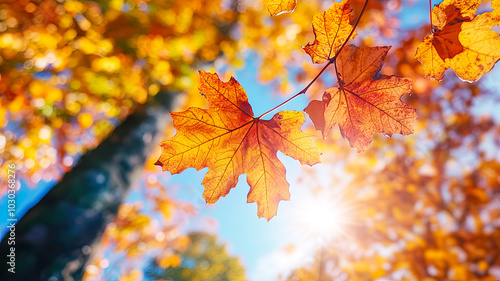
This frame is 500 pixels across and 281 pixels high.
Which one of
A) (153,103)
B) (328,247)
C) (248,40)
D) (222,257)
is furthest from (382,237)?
(222,257)

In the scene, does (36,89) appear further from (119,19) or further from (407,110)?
(407,110)

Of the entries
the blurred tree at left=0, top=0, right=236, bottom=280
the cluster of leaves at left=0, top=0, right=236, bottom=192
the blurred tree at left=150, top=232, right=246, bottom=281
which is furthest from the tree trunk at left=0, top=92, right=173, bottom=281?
the blurred tree at left=150, top=232, right=246, bottom=281

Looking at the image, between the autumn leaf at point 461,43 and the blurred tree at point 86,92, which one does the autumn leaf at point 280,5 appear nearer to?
the autumn leaf at point 461,43

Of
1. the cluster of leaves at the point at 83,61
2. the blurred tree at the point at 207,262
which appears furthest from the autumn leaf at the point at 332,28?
the blurred tree at the point at 207,262

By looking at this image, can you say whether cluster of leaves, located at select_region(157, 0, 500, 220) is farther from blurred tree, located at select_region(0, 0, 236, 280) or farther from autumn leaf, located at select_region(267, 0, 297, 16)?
blurred tree, located at select_region(0, 0, 236, 280)

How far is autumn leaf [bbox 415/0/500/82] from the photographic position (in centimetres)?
63

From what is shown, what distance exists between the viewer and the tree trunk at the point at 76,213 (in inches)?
62.2

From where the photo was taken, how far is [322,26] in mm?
635

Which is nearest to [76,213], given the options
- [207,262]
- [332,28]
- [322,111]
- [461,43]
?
[322,111]

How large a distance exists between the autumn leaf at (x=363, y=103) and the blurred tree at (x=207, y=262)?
→ 54.2 feet

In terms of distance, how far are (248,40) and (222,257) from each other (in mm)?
15844

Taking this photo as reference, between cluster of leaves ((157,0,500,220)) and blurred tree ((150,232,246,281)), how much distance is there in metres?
16.3

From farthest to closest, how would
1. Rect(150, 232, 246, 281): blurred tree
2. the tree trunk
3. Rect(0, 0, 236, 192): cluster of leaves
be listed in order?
1. Rect(150, 232, 246, 281): blurred tree
2. Rect(0, 0, 236, 192): cluster of leaves
3. the tree trunk

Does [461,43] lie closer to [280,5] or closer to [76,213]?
[280,5]
